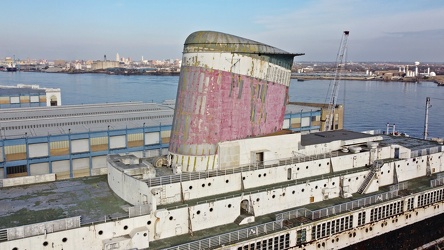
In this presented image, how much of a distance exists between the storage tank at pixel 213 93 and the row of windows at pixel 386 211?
26.7ft

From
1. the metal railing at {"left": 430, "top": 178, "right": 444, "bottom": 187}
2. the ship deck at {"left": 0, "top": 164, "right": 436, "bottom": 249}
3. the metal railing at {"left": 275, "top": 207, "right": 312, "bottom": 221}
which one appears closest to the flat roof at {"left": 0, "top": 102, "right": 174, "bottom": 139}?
Result: the ship deck at {"left": 0, "top": 164, "right": 436, "bottom": 249}

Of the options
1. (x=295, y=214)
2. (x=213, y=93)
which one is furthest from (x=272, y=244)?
(x=213, y=93)

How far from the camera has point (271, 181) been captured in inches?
776

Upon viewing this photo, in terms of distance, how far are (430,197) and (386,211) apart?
4.29m

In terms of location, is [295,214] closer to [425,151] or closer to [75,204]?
[75,204]

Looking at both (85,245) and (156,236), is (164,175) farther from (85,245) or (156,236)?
(85,245)

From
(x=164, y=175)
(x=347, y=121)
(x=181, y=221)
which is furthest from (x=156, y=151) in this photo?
(x=347, y=121)

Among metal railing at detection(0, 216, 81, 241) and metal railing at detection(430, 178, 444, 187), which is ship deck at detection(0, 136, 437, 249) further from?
metal railing at detection(430, 178, 444, 187)

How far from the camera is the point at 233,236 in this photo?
1587 cm

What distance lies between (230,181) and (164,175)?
314 centimetres

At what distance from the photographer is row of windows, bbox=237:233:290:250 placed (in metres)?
16.0

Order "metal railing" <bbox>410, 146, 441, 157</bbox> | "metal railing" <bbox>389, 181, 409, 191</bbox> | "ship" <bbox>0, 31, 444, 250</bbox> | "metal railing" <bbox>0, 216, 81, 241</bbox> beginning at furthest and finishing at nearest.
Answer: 1. "metal railing" <bbox>410, 146, 441, 157</bbox>
2. "metal railing" <bbox>389, 181, 409, 191</bbox>
3. "ship" <bbox>0, 31, 444, 250</bbox>
4. "metal railing" <bbox>0, 216, 81, 241</bbox>

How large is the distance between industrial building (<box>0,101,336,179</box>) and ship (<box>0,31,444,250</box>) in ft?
41.8

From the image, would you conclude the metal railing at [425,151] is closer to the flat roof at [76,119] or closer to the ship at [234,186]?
the ship at [234,186]
